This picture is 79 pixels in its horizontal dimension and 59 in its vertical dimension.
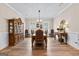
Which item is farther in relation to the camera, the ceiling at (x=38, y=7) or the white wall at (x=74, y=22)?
the ceiling at (x=38, y=7)

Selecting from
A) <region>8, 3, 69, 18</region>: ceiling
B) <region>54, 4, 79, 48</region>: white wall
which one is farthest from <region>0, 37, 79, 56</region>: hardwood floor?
<region>8, 3, 69, 18</region>: ceiling

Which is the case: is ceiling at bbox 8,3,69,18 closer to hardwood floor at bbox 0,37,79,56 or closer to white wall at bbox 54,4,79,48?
white wall at bbox 54,4,79,48

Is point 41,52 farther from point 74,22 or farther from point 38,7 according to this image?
point 38,7

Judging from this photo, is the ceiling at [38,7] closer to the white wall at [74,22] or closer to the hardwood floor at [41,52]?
the white wall at [74,22]

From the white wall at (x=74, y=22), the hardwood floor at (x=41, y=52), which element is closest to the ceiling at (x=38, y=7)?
the white wall at (x=74, y=22)

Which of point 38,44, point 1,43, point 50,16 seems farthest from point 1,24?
point 50,16

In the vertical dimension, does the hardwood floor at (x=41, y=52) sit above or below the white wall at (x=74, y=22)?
below

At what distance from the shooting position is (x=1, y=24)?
242 inches

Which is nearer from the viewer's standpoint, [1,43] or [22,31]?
[1,43]

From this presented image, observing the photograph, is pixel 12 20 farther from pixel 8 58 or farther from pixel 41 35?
pixel 8 58

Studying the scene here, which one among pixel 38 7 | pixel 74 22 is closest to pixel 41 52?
pixel 74 22

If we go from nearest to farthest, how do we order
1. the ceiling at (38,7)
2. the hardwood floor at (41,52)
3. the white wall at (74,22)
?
1. the hardwood floor at (41,52)
2. the white wall at (74,22)
3. the ceiling at (38,7)

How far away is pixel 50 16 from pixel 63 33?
3365mm

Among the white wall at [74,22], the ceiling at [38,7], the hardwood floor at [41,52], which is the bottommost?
the hardwood floor at [41,52]
